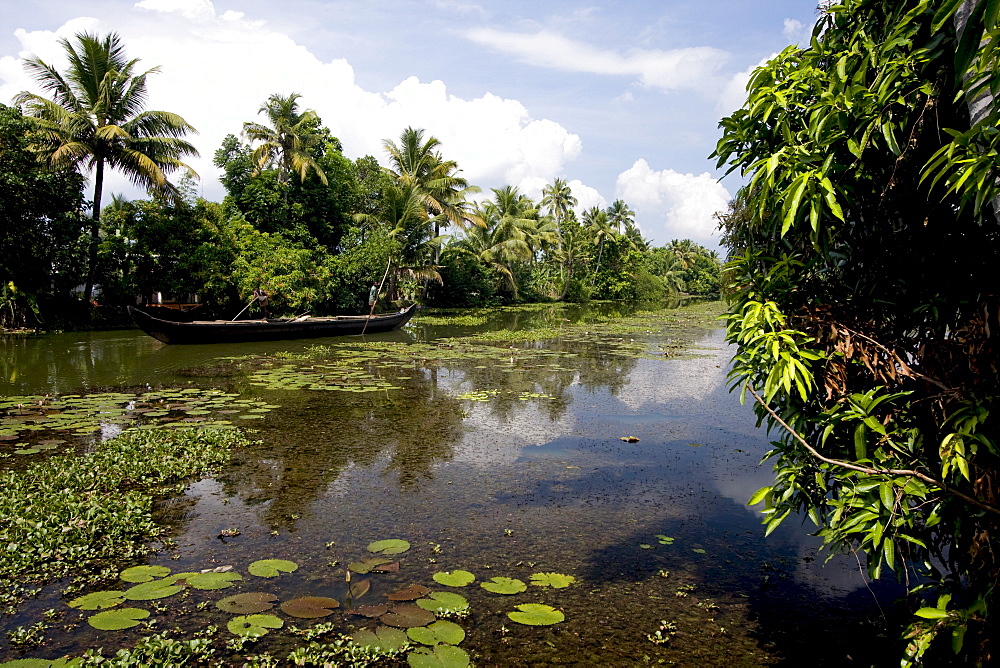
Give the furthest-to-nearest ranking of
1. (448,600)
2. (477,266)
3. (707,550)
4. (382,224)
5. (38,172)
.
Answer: (477,266)
(382,224)
(38,172)
(707,550)
(448,600)

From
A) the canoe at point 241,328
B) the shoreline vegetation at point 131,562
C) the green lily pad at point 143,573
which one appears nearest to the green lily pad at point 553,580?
the shoreline vegetation at point 131,562

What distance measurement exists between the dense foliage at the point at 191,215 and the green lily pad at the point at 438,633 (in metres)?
16.9

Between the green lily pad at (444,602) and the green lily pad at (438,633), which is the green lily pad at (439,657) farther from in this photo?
the green lily pad at (444,602)

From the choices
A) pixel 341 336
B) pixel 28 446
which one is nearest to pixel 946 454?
pixel 28 446

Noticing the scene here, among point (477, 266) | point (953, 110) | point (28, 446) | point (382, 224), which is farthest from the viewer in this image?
point (477, 266)

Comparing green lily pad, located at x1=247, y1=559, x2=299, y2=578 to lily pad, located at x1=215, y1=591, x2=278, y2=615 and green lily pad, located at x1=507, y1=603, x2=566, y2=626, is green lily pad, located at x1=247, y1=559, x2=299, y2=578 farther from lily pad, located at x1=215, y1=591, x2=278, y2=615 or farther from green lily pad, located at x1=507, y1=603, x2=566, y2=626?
green lily pad, located at x1=507, y1=603, x2=566, y2=626

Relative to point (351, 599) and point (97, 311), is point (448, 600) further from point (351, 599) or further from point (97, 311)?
point (97, 311)

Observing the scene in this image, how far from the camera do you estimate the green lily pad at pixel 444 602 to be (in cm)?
333

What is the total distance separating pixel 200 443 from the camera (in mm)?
6270

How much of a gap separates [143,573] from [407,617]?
1.72 m

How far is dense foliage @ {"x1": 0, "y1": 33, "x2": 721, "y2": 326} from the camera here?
17094 millimetres

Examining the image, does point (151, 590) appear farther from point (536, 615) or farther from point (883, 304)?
point (883, 304)

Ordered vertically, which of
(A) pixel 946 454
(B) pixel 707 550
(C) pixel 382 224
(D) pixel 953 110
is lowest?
(B) pixel 707 550

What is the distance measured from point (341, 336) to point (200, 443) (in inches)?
459
